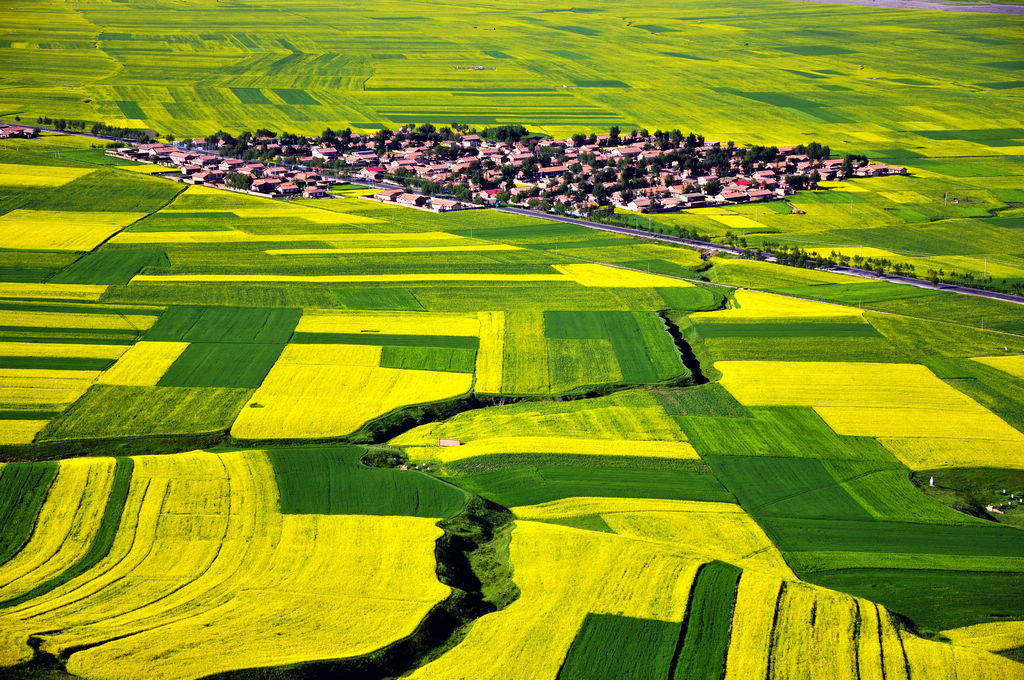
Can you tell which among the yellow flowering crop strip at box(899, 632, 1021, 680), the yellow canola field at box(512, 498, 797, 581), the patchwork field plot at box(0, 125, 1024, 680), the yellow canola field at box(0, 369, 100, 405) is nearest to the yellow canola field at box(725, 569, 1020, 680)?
the yellow flowering crop strip at box(899, 632, 1021, 680)

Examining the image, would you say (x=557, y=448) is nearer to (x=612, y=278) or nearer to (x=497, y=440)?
(x=497, y=440)

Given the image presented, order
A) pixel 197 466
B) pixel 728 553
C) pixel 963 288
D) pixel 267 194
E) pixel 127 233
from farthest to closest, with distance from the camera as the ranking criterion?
pixel 267 194
pixel 127 233
pixel 963 288
pixel 197 466
pixel 728 553

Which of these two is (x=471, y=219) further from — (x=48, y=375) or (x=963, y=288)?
(x=48, y=375)

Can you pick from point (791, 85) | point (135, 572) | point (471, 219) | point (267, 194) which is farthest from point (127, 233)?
point (791, 85)

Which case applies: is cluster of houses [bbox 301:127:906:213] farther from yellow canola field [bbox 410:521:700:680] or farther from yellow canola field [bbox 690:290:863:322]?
yellow canola field [bbox 410:521:700:680]

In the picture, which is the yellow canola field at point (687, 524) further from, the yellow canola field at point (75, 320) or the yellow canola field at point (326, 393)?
the yellow canola field at point (75, 320)

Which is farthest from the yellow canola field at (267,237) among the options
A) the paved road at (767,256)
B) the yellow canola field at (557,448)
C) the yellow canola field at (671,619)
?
the yellow canola field at (671,619)
